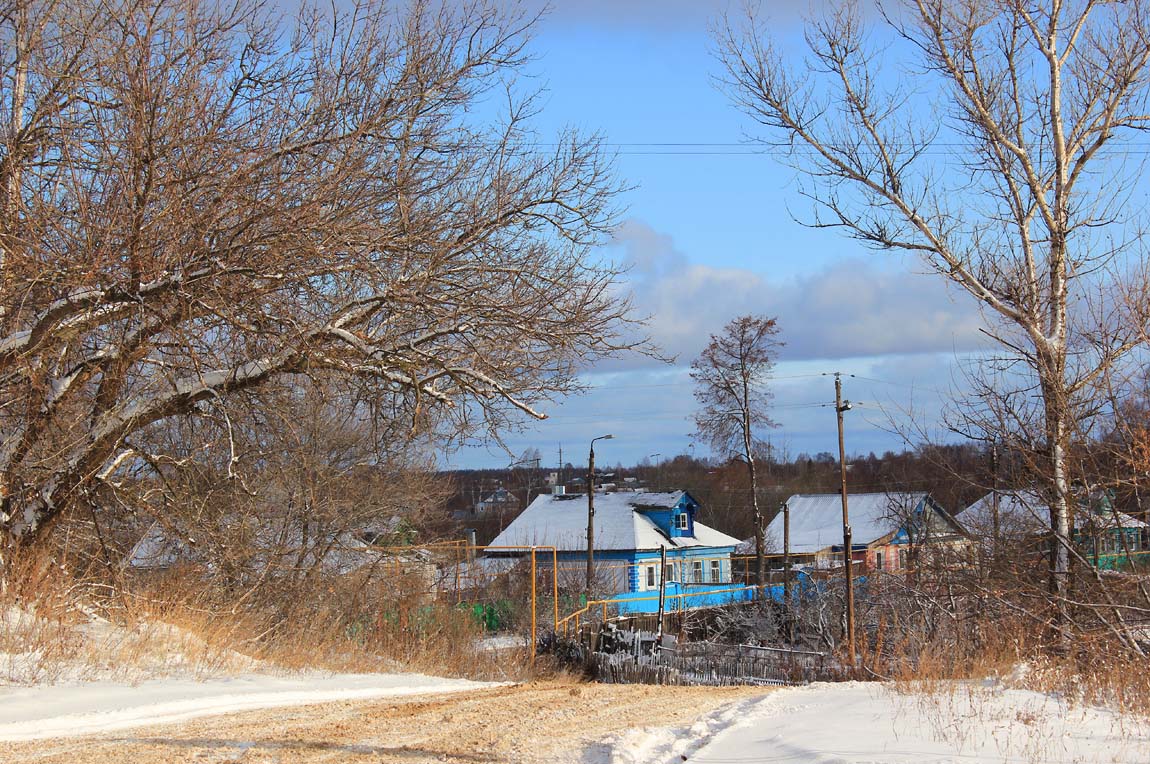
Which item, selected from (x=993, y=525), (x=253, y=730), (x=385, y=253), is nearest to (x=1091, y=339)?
(x=993, y=525)

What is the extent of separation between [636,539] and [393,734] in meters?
40.2

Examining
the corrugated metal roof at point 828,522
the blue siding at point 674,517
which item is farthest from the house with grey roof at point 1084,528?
the corrugated metal roof at point 828,522

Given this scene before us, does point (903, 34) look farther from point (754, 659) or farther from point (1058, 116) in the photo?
point (754, 659)

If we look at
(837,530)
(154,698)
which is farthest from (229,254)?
(837,530)

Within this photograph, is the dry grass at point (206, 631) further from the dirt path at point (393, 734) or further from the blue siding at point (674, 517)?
the blue siding at point (674, 517)

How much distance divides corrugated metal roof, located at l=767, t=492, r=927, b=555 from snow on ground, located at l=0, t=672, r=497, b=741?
164 feet

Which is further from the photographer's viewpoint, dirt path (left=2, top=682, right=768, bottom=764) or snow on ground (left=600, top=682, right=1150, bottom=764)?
dirt path (left=2, top=682, right=768, bottom=764)

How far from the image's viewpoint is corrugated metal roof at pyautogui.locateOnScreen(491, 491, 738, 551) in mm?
47969

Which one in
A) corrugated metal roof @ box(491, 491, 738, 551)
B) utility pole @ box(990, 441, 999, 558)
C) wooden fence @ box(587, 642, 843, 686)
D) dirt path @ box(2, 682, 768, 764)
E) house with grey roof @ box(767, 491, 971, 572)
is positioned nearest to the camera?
dirt path @ box(2, 682, 768, 764)

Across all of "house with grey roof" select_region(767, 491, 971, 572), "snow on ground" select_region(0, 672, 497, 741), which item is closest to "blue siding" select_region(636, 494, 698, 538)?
"house with grey roof" select_region(767, 491, 971, 572)

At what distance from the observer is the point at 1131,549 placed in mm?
10664

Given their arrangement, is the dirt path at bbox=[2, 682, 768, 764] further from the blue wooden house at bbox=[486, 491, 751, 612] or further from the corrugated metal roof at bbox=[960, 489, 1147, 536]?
the blue wooden house at bbox=[486, 491, 751, 612]

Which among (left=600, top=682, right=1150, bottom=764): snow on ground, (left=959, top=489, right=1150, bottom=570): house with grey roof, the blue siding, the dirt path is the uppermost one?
the blue siding

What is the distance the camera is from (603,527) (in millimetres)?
49094
